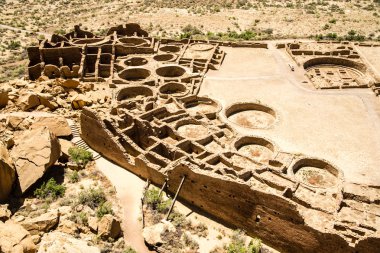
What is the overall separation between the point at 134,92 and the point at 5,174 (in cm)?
1969

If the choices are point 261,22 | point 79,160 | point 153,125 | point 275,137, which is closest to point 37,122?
point 79,160

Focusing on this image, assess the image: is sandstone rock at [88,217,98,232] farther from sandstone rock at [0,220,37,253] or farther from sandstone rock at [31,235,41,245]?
sandstone rock at [0,220,37,253]

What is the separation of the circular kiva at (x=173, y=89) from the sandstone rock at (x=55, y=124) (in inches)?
473

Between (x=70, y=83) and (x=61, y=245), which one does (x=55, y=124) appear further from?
(x=61, y=245)

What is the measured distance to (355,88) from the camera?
148 feet

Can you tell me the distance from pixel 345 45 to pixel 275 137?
29.4 m

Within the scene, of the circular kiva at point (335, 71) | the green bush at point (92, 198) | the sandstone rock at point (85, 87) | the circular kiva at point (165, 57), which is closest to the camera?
the green bush at point (92, 198)

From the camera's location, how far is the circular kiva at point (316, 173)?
3025 centimetres

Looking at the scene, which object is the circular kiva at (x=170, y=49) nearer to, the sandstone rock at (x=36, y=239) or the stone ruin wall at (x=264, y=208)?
the stone ruin wall at (x=264, y=208)

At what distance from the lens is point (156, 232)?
2539cm

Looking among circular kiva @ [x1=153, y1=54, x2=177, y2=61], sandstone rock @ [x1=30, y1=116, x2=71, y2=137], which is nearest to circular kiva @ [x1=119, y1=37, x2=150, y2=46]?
circular kiva @ [x1=153, y1=54, x2=177, y2=61]

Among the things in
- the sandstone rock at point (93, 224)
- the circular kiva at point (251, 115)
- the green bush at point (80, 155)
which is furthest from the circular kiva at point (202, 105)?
the sandstone rock at point (93, 224)

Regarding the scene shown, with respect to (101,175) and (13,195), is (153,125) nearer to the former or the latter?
(101,175)

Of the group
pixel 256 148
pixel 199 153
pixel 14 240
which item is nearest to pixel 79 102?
pixel 199 153
